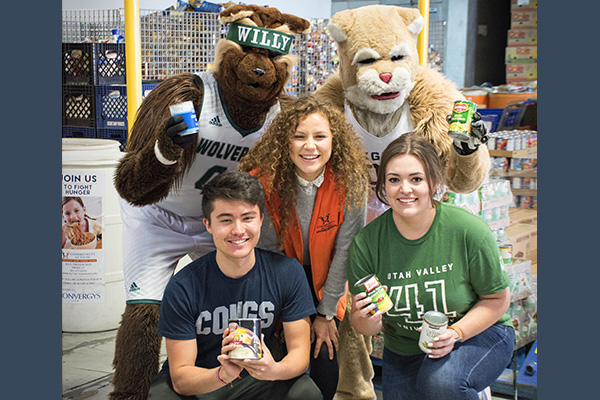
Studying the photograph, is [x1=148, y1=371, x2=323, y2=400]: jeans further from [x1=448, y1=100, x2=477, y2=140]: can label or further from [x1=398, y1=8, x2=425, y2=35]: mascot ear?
[x1=398, y1=8, x2=425, y2=35]: mascot ear

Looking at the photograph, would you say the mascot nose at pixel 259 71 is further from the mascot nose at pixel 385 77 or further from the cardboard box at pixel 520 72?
the cardboard box at pixel 520 72

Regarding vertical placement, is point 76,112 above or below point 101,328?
above

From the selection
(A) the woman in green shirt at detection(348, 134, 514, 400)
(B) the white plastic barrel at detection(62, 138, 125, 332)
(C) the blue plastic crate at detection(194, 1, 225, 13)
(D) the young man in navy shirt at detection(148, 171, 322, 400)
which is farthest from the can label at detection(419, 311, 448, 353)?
(C) the blue plastic crate at detection(194, 1, 225, 13)

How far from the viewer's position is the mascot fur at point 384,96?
2.75 meters

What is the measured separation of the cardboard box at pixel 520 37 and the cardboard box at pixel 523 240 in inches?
147

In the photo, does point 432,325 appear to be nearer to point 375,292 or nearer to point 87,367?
point 375,292

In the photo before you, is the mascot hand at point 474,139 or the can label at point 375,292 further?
the mascot hand at point 474,139

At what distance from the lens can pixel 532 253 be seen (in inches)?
151

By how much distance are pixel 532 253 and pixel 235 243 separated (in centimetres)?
224

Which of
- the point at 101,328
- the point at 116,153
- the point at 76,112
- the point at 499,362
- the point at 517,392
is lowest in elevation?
the point at 517,392

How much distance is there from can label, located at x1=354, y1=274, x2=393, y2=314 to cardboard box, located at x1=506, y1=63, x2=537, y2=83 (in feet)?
18.7

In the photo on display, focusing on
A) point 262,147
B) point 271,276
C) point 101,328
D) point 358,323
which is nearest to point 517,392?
point 358,323

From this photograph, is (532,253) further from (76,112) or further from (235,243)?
(76,112)

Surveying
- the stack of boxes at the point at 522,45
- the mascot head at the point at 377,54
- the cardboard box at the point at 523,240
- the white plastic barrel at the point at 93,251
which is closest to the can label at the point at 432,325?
the mascot head at the point at 377,54
